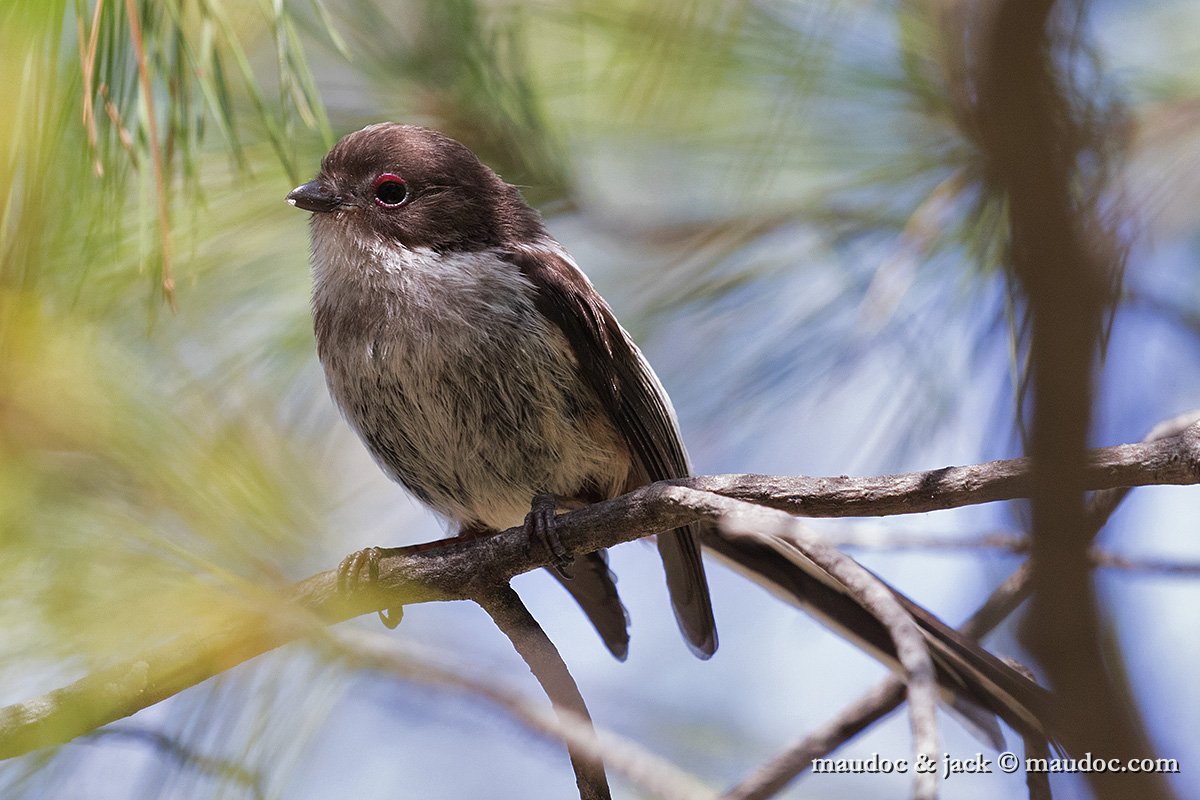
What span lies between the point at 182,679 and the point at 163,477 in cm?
34

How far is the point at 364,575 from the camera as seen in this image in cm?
262

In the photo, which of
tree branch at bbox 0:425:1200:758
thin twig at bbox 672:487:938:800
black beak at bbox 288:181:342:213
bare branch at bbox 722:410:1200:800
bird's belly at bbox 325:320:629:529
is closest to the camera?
thin twig at bbox 672:487:938:800

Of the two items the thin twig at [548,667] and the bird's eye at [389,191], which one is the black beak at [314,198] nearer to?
the bird's eye at [389,191]

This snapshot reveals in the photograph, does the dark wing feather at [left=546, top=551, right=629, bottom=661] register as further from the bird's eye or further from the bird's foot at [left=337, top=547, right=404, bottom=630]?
the bird's eye

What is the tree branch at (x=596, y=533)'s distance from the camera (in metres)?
1.76

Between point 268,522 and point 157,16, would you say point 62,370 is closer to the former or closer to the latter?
point 268,522

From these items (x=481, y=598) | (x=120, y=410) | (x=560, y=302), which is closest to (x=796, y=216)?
(x=560, y=302)

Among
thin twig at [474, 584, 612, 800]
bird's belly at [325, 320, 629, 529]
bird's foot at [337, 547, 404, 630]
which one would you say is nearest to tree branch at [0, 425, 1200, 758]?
bird's foot at [337, 547, 404, 630]

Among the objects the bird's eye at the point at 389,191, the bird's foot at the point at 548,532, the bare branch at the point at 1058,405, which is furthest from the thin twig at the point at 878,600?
the bird's eye at the point at 389,191

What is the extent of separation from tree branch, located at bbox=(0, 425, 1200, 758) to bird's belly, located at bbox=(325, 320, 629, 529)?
58 centimetres

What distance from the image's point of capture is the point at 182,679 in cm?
187

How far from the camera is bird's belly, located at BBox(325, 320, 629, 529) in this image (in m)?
2.86

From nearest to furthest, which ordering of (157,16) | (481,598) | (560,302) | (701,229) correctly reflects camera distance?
(157,16) → (481,598) → (560,302) → (701,229)

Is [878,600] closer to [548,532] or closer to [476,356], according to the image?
[548,532]
